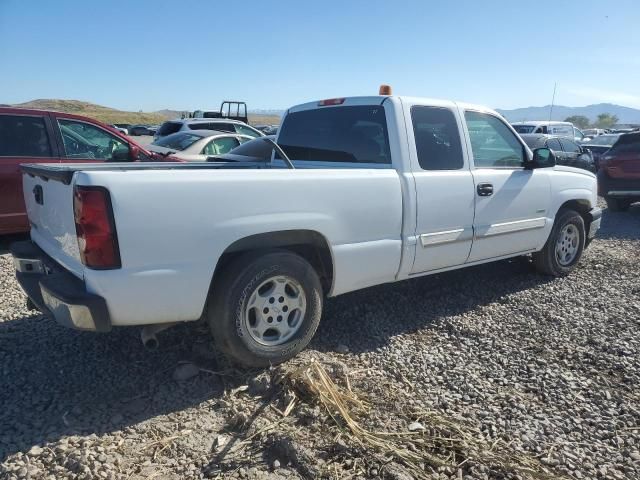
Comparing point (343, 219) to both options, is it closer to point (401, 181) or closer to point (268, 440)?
point (401, 181)

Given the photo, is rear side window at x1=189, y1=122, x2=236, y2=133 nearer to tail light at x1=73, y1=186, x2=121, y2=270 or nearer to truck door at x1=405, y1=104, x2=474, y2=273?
truck door at x1=405, y1=104, x2=474, y2=273

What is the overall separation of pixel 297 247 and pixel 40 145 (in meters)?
4.54

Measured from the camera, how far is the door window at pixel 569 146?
14027 millimetres

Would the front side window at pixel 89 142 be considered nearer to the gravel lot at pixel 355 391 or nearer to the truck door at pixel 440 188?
the gravel lot at pixel 355 391

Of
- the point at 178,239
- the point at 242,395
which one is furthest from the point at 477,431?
the point at 178,239

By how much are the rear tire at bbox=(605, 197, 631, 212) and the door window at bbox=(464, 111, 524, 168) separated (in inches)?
276

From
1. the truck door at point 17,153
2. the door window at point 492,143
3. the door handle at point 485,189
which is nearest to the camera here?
the door handle at point 485,189

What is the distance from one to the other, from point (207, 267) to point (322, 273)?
1042 mm

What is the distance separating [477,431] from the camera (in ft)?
9.66

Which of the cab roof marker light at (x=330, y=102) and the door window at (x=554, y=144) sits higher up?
the cab roof marker light at (x=330, y=102)

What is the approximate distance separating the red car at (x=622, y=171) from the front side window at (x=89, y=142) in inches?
349

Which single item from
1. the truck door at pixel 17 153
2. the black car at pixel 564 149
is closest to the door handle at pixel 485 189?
the truck door at pixel 17 153

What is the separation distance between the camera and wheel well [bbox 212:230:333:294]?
3.24m

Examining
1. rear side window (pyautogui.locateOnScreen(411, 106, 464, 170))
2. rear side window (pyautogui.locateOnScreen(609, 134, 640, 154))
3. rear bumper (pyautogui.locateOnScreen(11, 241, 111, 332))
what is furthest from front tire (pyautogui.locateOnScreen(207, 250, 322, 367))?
rear side window (pyautogui.locateOnScreen(609, 134, 640, 154))
